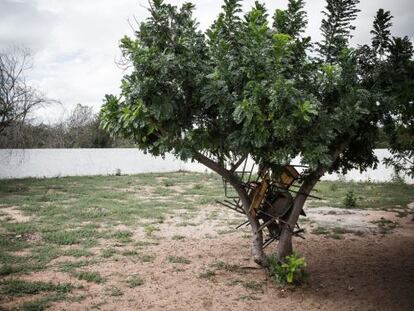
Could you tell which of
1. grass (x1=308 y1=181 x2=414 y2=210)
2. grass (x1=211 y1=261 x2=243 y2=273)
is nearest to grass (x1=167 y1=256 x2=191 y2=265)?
grass (x1=211 y1=261 x2=243 y2=273)

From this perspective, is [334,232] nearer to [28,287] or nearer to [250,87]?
[250,87]

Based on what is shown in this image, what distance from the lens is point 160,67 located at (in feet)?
14.0

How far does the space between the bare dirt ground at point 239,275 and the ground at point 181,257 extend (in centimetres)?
2

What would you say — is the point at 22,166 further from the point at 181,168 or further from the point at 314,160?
the point at 314,160

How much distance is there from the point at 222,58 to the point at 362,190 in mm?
13123

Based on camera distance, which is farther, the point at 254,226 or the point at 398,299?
the point at 254,226

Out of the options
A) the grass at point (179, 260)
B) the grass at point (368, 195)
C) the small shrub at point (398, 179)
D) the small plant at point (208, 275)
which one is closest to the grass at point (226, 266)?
the small plant at point (208, 275)

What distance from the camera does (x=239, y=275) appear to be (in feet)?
19.3

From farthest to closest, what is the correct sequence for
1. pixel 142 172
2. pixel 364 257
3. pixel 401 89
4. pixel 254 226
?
1. pixel 142 172
2. pixel 364 257
3. pixel 254 226
4. pixel 401 89

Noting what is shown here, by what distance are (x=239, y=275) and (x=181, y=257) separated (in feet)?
4.27

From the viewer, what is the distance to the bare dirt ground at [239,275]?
4.89 meters

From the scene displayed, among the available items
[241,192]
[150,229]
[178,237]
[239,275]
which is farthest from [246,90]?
[150,229]

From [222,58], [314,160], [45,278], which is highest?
[222,58]

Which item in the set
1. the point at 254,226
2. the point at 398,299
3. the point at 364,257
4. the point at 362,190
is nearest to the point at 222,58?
the point at 254,226
